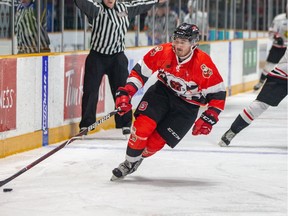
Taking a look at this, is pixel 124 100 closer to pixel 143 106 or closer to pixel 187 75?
pixel 143 106

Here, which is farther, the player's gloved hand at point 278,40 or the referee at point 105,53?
the player's gloved hand at point 278,40

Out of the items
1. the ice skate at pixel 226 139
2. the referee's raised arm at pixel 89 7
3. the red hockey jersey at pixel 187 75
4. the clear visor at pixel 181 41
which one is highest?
the referee's raised arm at pixel 89 7

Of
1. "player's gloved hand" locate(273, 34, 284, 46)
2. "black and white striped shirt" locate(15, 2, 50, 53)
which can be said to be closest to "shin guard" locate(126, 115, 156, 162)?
"black and white striped shirt" locate(15, 2, 50, 53)

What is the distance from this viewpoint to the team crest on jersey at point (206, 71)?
6.32 metres

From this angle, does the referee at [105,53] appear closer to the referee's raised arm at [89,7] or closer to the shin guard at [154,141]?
the referee's raised arm at [89,7]

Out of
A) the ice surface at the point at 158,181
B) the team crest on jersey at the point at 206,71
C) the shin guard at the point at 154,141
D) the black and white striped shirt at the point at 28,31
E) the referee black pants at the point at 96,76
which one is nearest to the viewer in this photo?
the ice surface at the point at 158,181

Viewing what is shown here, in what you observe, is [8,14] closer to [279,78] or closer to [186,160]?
[186,160]

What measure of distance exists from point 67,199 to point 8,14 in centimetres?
259

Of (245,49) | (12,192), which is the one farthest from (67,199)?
(245,49)

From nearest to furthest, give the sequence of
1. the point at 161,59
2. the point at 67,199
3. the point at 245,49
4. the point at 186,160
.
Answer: the point at 67,199 → the point at 161,59 → the point at 186,160 → the point at 245,49

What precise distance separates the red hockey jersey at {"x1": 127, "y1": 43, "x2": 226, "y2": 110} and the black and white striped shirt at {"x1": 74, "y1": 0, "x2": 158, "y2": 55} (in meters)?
Result: 2.39

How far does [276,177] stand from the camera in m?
6.73

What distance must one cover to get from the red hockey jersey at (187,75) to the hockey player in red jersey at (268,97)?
2.11 metres

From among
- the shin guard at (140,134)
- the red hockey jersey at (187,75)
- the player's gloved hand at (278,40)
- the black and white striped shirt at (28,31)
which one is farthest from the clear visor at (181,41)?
the player's gloved hand at (278,40)
